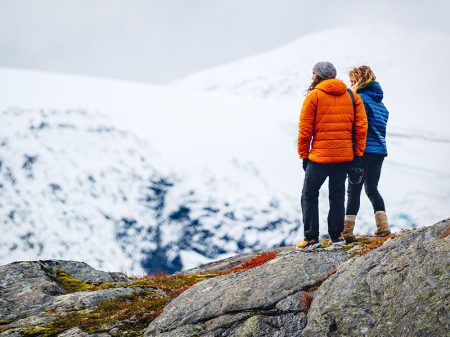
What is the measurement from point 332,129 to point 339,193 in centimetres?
138

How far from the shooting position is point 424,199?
96875 mm

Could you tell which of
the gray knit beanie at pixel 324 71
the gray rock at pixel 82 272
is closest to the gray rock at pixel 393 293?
the gray knit beanie at pixel 324 71

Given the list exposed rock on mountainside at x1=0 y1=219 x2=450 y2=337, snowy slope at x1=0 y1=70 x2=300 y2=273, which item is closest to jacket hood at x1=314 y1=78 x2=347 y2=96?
exposed rock on mountainside at x1=0 y1=219 x2=450 y2=337

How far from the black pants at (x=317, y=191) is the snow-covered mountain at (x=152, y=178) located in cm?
8539

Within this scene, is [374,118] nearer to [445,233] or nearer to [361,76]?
[361,76]

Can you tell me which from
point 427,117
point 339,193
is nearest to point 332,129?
point 339,193

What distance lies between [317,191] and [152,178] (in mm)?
115588

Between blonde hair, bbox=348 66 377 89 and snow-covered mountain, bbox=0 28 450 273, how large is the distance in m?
84.9

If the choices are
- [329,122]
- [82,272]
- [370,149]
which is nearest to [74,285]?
[82,272]

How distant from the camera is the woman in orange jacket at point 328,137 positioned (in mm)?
10961

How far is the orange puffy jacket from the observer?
10.9 meters

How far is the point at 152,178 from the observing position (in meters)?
126

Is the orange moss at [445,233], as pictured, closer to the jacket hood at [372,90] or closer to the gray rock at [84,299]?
the jacket hood at [372,90]

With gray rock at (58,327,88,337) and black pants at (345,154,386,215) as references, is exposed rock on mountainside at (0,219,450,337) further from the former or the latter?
black pants at (345,154,386,215)
